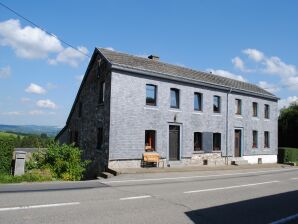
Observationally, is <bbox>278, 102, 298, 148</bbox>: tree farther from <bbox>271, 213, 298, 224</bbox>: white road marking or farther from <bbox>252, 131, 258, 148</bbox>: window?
<bbox>271, 213, 298, 224</bbox>: white road marking

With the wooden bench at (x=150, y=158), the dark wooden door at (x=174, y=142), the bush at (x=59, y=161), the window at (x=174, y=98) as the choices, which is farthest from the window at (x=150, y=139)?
the bush at (x=59, y=161)

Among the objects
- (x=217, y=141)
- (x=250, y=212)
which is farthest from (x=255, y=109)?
(x=250, y=212)

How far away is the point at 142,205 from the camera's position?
358 inches

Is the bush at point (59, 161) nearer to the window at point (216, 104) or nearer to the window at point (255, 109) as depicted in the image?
the window at point (216, 104)

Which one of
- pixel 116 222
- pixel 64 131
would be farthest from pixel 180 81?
pixel 116 222

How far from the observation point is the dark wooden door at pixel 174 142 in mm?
23609

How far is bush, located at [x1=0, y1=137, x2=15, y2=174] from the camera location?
49.2 ft

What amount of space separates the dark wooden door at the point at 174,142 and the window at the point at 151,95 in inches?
90.2

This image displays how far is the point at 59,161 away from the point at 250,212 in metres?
10.4

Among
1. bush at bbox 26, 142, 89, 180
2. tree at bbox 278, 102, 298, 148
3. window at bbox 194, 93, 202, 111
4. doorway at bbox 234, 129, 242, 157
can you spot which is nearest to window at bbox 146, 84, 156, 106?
window at bbox 194, 93, 202, 111

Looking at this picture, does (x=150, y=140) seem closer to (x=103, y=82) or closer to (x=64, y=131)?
(x=103, y=82)

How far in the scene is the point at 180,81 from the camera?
24312 mm

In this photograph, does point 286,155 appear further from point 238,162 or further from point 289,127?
point 238,162

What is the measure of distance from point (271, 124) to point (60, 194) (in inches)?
1091
